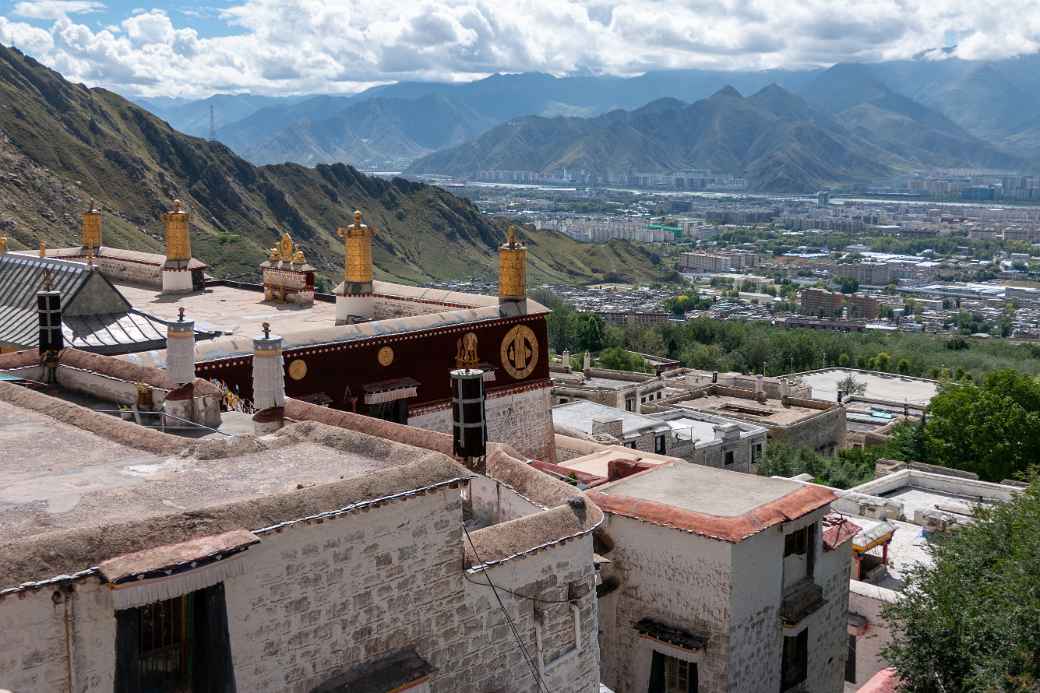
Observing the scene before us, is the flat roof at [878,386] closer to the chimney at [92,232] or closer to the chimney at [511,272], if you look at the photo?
the chimney at [92,232]

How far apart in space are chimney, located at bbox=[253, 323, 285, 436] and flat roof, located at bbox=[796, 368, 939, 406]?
2179 inches

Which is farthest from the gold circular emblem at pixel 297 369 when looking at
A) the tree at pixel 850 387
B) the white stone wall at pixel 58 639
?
the tree at pixel 850 387

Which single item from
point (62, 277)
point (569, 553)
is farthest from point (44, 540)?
point (62, 277)

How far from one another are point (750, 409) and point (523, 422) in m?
29.1

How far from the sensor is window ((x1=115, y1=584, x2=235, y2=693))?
8086 mm

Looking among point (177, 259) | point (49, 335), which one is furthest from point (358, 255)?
point (49, 335)

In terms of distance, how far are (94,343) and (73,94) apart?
119639mm

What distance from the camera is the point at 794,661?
15.2m

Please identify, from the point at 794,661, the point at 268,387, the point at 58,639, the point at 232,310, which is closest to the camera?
the point at 58,639

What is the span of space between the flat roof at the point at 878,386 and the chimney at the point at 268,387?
55353 millimetres

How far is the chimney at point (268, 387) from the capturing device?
12109 millimetres

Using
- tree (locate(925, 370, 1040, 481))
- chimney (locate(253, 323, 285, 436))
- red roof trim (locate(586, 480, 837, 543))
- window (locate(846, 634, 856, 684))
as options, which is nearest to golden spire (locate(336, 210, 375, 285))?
red roof trim (locate(586, 480, 837, 543))

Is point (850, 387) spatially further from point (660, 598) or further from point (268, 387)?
point (268, 387)

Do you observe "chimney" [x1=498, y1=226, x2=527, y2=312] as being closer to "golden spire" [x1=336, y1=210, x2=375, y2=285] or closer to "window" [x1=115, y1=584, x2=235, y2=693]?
"golden spire" [x1=336, y1=210, x2=375, y2=285]
